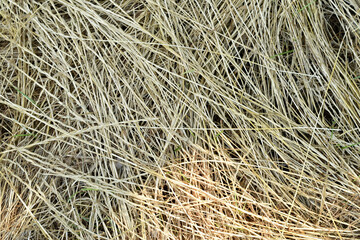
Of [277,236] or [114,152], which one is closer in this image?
[277,236]

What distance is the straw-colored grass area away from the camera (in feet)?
4.22

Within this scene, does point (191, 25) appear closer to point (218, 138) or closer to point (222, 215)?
point (218, 138)

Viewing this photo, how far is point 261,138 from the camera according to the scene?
1.34 metres

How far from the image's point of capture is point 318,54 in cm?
140

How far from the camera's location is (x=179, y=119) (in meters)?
1.36

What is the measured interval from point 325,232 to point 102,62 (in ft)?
3.20

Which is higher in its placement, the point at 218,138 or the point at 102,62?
the point at 102,62

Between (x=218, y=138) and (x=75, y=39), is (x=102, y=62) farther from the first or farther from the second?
(x=218, y=138)

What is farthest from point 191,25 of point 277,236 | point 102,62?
point 277,236

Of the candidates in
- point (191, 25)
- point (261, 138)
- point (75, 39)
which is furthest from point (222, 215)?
point (75, 39)

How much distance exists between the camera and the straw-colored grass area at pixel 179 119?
129 centimetres

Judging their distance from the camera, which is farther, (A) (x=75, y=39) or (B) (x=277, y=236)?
(A) (x=75, y=39)

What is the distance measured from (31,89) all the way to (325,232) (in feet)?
3.78

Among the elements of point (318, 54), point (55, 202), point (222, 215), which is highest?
point (318, 54)
